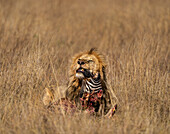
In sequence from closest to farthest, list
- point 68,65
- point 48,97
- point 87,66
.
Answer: point 87,66, point 48,97, point 68,65

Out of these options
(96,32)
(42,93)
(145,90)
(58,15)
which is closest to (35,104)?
(42,93)

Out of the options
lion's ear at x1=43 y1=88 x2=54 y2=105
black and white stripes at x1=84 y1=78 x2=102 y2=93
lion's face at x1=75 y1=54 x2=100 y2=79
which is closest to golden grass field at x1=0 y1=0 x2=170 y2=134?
lion's ear at x1=43 y1=88 x2=54 y2=105

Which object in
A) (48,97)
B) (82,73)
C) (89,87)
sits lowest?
(48,97)

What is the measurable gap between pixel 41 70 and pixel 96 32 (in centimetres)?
365

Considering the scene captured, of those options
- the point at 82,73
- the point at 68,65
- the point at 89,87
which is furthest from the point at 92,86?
the point at 68,65

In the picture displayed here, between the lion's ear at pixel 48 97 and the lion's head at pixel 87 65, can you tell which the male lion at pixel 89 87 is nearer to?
the lion's head at pixel 87 65

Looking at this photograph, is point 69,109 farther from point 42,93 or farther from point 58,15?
point 58,15

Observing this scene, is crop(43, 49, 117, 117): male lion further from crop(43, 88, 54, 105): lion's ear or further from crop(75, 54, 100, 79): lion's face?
crop(43, 88, 54, 105): lion's ear

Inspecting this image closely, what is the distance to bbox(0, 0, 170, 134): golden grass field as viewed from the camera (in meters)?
2.90

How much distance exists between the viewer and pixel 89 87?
121 inches

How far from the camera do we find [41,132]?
278 cm

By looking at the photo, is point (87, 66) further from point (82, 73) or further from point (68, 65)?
point (68, 65)

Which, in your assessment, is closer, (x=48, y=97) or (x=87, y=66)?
(x=87, y=66)

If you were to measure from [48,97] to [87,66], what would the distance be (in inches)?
28.5
